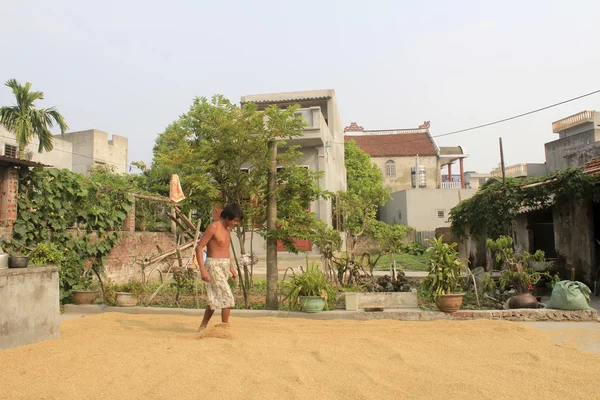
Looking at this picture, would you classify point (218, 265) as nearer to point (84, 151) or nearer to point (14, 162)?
point (14, 162)

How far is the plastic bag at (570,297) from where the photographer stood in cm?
666

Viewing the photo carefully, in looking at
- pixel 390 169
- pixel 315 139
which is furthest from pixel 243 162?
pixel 390 169

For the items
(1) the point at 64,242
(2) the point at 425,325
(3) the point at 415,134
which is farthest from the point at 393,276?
(3) the point at 415,134

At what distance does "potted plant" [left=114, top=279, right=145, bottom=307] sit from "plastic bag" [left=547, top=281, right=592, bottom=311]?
269 inches

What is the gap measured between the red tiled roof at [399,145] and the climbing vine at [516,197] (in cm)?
2229

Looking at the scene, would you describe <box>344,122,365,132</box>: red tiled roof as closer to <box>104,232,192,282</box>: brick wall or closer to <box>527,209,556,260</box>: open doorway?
<box>527,209,556,260</box>: open doorway

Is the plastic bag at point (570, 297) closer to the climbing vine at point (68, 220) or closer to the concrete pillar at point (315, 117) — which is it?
the climbing vine at point (68, 220)

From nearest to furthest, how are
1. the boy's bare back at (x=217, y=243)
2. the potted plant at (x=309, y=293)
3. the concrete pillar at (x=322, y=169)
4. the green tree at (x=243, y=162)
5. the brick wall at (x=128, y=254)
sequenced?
the boy's bare back at (x=217, y=243)
the potted plant at (x=309, y=293)
the green tree at (x=243, y=162)
the brick wall at (x=128, y=254)
the concrete pillar at (x=322, y=169)

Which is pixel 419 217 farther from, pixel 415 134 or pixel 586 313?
pixel 586 313

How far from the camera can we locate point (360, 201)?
9.12 m

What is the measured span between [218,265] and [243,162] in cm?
262

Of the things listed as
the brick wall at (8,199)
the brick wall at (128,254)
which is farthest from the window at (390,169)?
the brick wall at (8,199)

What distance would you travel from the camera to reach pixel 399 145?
115ft

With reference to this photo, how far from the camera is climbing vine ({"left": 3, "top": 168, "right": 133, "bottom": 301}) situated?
7789mm
